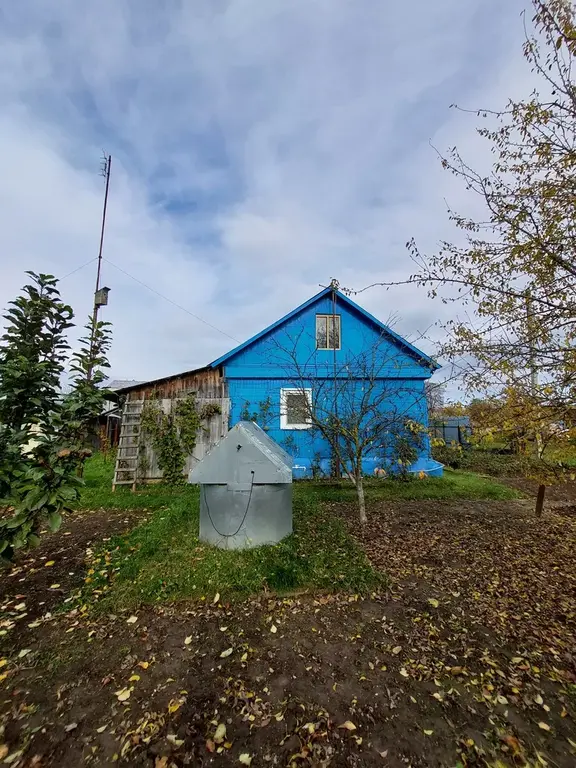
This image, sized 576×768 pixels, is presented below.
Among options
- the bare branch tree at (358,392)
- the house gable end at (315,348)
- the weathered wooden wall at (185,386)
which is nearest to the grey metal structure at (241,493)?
the bare branch tree at (358,392)

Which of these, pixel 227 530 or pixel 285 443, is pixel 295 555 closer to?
pixel 227 530

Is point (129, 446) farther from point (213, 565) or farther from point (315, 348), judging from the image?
point (315, 348)

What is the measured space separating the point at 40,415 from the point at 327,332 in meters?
8.82

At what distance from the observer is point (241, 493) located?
16.0 feet

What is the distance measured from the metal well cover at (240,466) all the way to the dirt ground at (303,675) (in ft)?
4.97

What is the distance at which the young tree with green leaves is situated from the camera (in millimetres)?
3109

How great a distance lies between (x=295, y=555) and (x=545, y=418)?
343cm

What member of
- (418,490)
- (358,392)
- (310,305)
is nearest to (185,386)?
(310,305)

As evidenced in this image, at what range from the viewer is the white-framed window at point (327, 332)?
11.1m

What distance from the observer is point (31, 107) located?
642 centimetres

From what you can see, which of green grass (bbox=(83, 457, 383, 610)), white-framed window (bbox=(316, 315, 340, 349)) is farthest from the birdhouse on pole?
green grass (bbox=(83, 457, 383, 610))

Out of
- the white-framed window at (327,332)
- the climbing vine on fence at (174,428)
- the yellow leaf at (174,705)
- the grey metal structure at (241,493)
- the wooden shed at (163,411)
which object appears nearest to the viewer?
the yellow leaf at (174,705)

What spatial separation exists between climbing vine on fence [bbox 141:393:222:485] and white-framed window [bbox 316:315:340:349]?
3984 millimetres

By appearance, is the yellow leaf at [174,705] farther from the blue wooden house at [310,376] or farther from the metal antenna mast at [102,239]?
the metal antenna mast at [102,239]
